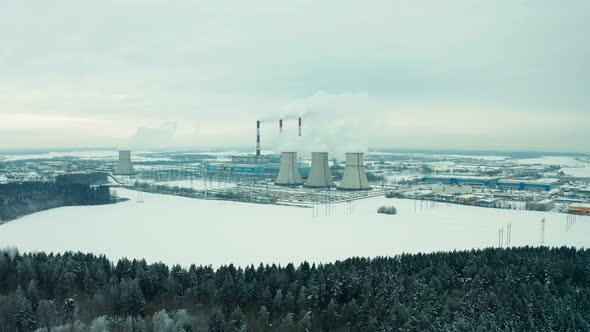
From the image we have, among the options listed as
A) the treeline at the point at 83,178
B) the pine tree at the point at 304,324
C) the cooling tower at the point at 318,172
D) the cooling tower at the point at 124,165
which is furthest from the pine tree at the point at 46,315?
the cooling tower at the point at 124,165

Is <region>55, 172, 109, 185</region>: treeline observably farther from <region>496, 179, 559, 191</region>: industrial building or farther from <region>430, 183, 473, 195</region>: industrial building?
<region>496, 179, 559, 191</region>: industrial building

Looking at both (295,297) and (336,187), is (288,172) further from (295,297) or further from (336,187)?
(295,297)

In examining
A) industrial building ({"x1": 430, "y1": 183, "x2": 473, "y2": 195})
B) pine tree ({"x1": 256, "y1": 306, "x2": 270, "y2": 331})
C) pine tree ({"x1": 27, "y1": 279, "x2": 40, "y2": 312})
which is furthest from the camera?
industrial building ({"x1": 430, "y1": 183, "x2": 473, "y2": 195})

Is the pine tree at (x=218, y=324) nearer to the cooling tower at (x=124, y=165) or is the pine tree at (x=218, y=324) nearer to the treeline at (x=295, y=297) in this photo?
the treeline at (x=295, y=297)

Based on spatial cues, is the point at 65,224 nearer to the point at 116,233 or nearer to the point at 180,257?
the point at 116,233

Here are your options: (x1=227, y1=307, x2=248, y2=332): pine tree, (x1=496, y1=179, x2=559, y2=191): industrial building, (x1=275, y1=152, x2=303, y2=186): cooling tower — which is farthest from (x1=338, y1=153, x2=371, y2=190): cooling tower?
(x1=227, y1=307, x2=248, y2=332): pine tree

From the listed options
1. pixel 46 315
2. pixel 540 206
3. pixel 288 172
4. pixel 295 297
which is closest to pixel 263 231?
pixel 295 297

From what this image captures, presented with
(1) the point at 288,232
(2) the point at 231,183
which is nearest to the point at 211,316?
(1) the point at 288,232
